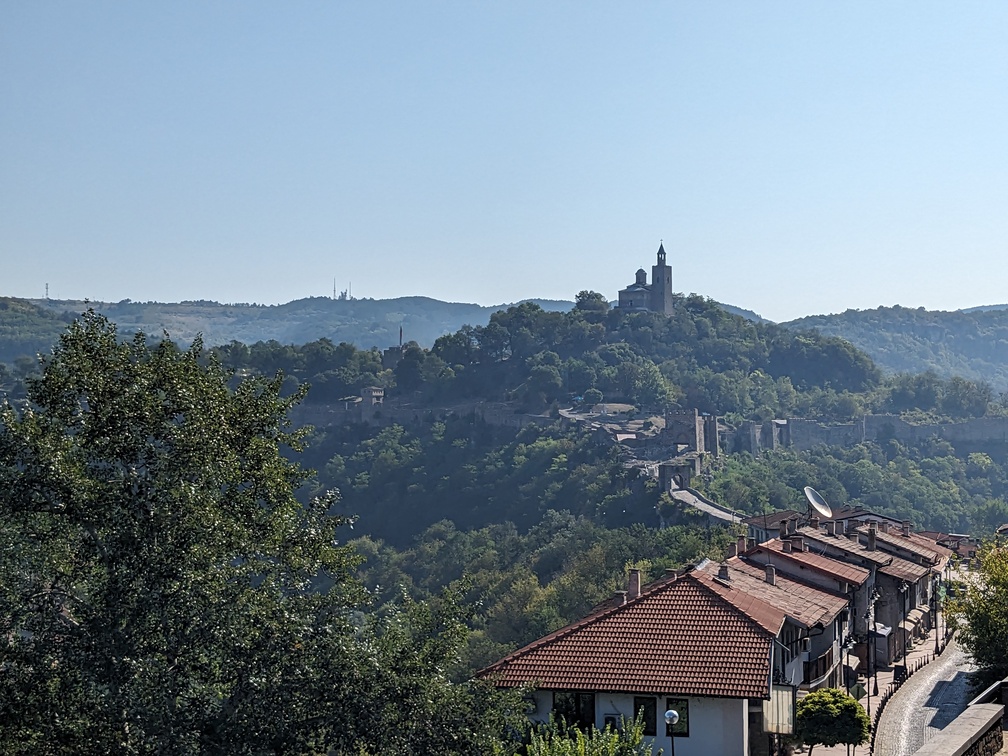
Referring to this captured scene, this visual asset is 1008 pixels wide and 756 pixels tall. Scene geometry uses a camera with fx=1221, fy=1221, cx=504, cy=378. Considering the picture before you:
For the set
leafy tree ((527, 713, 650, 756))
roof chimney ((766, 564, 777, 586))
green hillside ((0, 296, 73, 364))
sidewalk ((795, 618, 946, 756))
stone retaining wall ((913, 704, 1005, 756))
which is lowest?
sidewalk ((795, 618, 946, 756))

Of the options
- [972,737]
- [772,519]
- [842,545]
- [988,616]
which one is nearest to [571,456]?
[772,519]

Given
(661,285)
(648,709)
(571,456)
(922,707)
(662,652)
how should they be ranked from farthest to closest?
(661,285) < (571,456) < (922,707) < (662,652) < (648,709)

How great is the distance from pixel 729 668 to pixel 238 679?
6415 mm

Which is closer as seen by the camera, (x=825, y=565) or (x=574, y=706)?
(x=574, y=706)

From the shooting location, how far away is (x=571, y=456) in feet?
259

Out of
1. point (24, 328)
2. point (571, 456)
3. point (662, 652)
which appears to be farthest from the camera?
point (24, 328)

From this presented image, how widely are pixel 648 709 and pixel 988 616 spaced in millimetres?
8512

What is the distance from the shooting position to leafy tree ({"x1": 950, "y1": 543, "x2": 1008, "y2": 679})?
20531mm

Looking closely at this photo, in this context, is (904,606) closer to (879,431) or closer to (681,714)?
(681,714)

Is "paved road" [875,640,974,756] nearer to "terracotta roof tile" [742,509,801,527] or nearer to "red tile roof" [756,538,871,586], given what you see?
"red tile roof" [756,538,871,586]

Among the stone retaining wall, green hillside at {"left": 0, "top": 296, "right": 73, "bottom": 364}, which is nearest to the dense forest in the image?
the stone retaining wall

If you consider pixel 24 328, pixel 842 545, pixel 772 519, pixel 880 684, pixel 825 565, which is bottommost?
pixel 880 684

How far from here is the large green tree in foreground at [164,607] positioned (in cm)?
1135

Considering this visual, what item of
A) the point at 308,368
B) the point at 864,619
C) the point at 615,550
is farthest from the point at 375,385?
the point at 864,619
